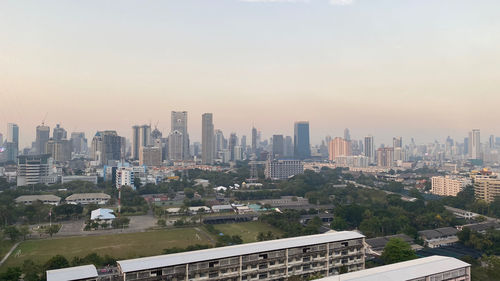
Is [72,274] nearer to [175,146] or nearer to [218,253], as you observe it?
[218,253]

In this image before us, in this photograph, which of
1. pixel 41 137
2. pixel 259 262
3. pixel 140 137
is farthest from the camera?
pixel 140 137

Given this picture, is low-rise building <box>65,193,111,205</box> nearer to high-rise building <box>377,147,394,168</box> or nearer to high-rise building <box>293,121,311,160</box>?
high-rise building <box>377,147,394,168</box>

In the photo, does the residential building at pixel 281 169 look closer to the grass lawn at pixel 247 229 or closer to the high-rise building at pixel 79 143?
the grass lawn at pixel 247 229

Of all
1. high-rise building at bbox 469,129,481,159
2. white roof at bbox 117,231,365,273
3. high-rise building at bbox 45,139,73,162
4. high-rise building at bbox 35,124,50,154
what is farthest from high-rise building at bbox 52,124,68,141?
high-rise building at bbox 469,129,481,159

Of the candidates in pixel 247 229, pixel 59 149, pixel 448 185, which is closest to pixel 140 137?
pixel 59 149

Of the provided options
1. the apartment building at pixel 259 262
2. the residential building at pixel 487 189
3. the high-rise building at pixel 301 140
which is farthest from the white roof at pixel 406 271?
the high-rise building at pixel 301 140
